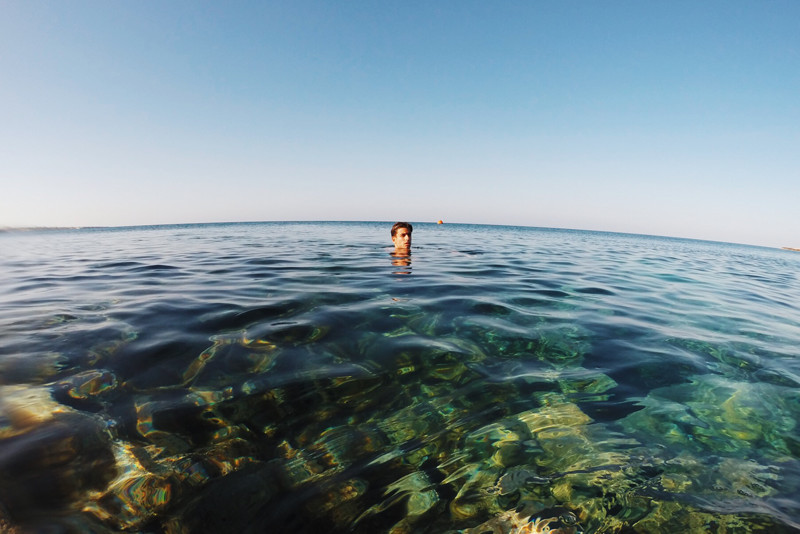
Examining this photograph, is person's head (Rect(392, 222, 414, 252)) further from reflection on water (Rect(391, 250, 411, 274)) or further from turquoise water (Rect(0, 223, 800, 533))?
turquoise water (Rect(0, 223, 800, 533))

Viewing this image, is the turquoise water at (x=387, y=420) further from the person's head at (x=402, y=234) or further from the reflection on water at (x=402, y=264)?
the person's head at (x=402, y=234)

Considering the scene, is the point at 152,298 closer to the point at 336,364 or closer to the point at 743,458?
the point at 336,364

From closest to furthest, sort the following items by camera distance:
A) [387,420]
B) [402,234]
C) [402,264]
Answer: [387,420], [402,264], [402,234]

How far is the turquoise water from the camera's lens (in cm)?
166

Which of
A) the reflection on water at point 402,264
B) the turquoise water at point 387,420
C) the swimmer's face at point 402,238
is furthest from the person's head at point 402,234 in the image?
the turquoise water at point 387,420

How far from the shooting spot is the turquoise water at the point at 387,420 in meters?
1.66

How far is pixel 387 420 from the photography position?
2.40 metres

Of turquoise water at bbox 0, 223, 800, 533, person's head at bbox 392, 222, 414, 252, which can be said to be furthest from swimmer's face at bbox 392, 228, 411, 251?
turquoise water at bbox 0, 223, 800, 533

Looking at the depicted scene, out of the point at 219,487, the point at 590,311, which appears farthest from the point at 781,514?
the point at 590,311

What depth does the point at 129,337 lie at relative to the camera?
363 cm

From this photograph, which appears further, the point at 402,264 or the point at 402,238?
the point at 402,238

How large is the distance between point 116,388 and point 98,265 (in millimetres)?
9774

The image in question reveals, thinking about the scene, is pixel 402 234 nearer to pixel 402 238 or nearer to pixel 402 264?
pixel 402 238

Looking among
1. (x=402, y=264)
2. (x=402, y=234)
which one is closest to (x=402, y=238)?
(x=402, y=234)
